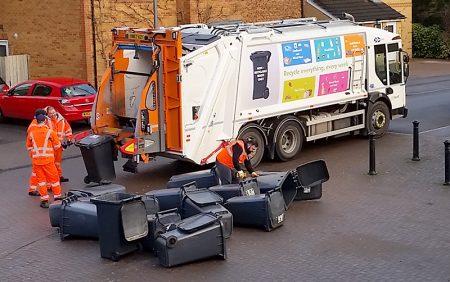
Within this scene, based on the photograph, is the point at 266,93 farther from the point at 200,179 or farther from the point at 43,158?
the point at 43,158

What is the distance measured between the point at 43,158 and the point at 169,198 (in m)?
2.84

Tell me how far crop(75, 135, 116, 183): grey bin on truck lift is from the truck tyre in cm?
673

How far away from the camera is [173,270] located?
9.54m

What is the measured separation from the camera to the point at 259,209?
36.2ft

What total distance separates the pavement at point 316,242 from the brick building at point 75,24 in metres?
12.2

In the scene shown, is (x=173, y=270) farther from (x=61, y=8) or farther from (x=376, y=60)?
(x=61, y=8)

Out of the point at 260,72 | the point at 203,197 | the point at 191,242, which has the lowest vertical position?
the point at 191,242

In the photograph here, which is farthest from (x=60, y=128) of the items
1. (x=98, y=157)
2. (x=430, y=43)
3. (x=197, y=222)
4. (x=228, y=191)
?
(x=430, y=43)

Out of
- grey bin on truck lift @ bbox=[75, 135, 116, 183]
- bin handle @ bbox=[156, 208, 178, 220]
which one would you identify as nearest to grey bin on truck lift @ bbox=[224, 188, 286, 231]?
bin handle @ bbox=[156, 208, 178, 220]

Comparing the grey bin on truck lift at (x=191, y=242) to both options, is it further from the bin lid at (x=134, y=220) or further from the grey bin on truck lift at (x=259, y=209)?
the grey bin on truck lift at (x=259, y=209)

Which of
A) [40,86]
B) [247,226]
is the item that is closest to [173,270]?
[247,226]

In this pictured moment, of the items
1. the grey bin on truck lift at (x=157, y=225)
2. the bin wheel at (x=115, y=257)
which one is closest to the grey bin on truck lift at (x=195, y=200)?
the grey bin on truck lift at (x=157, y=225)

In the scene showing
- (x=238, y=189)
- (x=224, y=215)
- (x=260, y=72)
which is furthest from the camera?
(x=260, y=72)

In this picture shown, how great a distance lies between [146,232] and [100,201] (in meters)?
0.70
